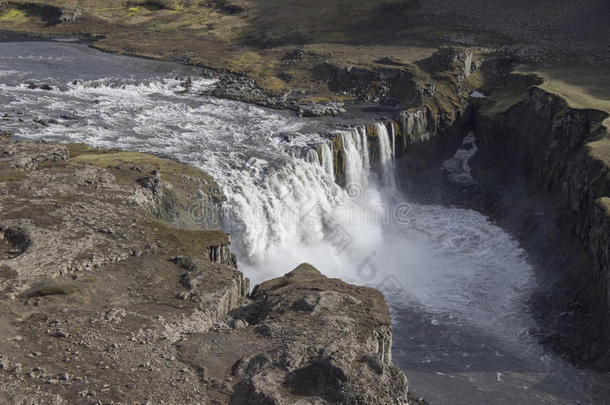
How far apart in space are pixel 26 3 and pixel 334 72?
162 ft

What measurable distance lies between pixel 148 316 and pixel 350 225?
83.3 ft

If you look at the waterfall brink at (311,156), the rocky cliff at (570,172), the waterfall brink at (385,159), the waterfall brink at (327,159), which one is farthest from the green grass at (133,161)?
the rocky cliff at (570,172)

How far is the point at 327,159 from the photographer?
152 ft

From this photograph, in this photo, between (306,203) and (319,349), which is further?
(306,203)

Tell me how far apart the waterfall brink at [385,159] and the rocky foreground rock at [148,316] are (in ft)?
75.5

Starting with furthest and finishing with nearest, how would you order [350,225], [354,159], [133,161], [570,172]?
1. [354,159]
2. [350,225]
3. [570,172]
4. [133,161]

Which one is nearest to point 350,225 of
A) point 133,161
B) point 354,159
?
point 354,159

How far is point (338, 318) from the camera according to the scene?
22.9m

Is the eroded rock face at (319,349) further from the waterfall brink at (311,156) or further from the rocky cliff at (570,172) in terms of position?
the waterfall brink at (311,156)

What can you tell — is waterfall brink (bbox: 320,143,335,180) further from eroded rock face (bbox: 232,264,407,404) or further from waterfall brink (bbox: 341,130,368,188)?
eroded rock face (bbox: 232,264,407,404)

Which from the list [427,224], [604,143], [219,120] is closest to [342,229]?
[427,224]

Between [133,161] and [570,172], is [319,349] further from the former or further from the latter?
[570,172]

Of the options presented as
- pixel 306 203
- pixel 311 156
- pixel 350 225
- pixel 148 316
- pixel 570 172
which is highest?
pixel 570 172

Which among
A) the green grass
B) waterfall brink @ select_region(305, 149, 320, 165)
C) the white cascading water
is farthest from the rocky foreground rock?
waterfall brink @ select_region(305, 149, 320, 165)
